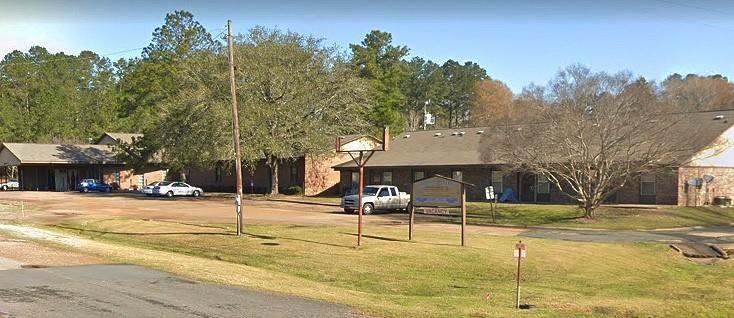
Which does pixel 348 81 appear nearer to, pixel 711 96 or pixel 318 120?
pixel 318 120

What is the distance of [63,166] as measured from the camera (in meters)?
76.1

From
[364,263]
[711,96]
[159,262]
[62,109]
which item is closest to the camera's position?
[159,262]

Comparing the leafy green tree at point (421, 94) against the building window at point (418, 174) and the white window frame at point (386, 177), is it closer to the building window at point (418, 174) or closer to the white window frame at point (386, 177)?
the white window frame at point (386, 177)

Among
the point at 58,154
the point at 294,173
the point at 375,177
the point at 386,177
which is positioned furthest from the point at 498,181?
the point at 58,154

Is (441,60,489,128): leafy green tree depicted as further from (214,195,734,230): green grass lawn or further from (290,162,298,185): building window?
(214,195,734,230): green grass lawn

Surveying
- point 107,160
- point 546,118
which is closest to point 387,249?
point 546,118

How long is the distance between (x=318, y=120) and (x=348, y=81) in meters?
4.10

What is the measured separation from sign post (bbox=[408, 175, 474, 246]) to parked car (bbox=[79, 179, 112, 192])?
5432cm

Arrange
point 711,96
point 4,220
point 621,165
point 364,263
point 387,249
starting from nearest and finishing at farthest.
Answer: point 364,263 < point 387,249 < point 4,220 < point 621,165 < point 711,96

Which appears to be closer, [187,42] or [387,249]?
[387,249]

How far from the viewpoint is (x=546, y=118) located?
35.4 metres

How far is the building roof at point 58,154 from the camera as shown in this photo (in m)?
70.6

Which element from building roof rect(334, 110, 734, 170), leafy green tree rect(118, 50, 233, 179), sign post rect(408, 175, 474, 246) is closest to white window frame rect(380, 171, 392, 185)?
building roof rect(334, 110, 734, 170)

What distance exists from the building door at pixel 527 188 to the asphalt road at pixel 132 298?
1457 inches
